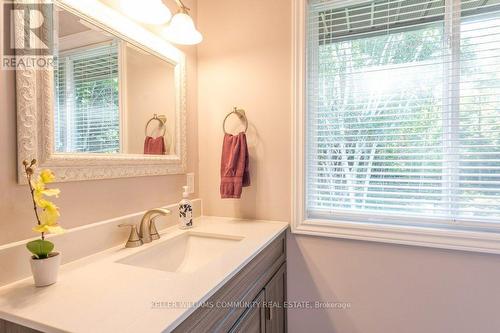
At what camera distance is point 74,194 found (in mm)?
963

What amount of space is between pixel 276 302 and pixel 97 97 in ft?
4.08

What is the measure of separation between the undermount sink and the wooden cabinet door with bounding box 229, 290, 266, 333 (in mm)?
251

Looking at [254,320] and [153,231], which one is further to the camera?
[153,231]

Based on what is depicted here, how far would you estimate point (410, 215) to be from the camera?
4.35ft

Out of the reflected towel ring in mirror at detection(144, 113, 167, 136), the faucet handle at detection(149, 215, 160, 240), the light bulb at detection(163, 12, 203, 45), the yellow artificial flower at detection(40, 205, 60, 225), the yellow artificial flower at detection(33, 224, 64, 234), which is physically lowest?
the faucet handle at detection(149, 215, 160, 240)

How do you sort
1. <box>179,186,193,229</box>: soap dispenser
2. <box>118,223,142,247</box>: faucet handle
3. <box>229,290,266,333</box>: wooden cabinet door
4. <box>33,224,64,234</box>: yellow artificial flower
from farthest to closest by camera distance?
1. <box>179,186,193,229</box>: soap dispenser
2. <box>118,223,142,247</box>: faucet handle
3. <box>229,290,266,333</box>: wooden cabinet door
4. <box>33,224,64,234</box>: yellow artificial flower

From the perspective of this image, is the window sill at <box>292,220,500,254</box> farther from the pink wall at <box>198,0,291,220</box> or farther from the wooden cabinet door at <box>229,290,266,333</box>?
the wooden cabinet door at <box>229,290,266,333</box>

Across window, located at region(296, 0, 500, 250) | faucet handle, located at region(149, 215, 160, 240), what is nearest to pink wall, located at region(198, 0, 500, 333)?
window, located at region(296, 0, 500, 250)

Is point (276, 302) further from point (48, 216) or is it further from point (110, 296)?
point (48, 216)

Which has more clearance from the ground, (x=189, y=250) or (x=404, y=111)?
(x=404, y=111)

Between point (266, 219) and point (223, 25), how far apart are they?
3.92 ft

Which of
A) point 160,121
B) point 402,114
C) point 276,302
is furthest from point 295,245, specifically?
point 160,121

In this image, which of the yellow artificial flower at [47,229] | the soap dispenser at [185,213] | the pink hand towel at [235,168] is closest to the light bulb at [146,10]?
the pink hand towel at [235,168]

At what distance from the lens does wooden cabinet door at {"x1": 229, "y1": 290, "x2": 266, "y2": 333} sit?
966mm
